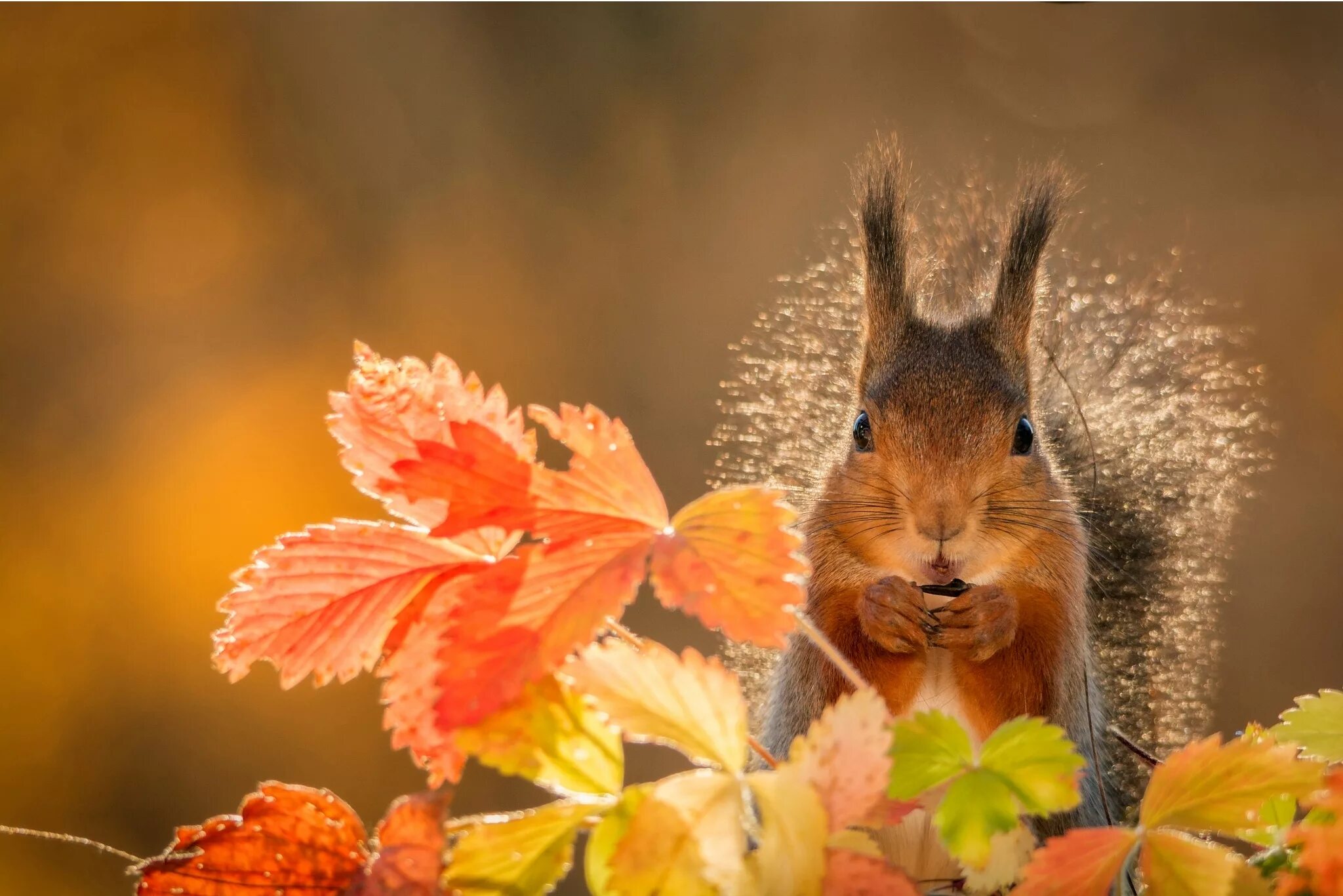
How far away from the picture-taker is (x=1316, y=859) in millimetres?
160

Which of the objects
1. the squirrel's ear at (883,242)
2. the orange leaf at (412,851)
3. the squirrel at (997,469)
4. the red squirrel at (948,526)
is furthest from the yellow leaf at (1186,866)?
the squirrel's ear at (883,242)

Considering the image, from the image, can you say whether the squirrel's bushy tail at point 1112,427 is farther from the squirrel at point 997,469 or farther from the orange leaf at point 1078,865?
the orange leaf at point 1078,865

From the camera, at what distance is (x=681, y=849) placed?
0.18 metres

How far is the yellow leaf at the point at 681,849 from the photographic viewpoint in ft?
0.57

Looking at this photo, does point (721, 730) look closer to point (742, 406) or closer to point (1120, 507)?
point (742, 406)

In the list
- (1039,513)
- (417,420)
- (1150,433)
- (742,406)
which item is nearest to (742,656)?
(742,406)

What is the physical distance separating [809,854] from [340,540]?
0.11m

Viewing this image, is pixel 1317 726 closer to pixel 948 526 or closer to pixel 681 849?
pixel 681 849

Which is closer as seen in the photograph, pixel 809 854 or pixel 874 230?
pixel 809 854

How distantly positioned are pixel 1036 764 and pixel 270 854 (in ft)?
0.43

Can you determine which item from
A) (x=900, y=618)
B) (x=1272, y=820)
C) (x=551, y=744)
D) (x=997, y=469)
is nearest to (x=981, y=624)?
(x=900, y=618)

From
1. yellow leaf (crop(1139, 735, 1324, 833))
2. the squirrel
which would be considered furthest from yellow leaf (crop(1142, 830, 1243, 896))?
the squirrel

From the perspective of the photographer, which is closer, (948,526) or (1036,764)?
(1036,764)

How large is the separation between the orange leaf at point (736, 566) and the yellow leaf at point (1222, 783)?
0.07m
